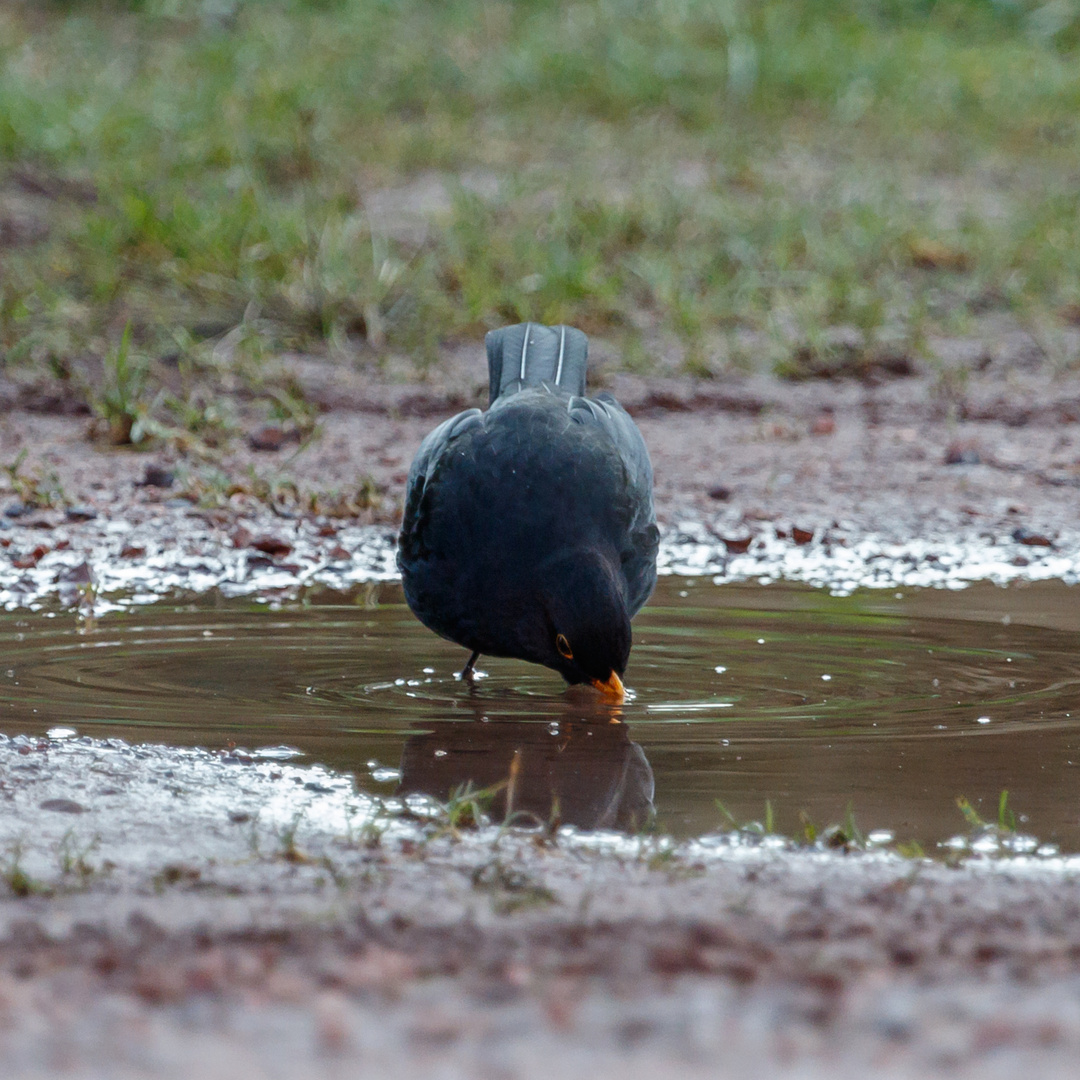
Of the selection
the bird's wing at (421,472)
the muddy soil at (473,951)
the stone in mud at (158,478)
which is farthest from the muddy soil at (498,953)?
the stone in mud at (158,478)

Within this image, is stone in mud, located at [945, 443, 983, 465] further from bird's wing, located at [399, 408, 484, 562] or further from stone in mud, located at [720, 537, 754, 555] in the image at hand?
bird's wing, located at [399, 408, 484, 562]

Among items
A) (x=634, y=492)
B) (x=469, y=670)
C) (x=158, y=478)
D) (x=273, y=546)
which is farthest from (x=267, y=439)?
(x=634, y=492)

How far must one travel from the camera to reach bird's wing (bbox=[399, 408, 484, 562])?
449cm

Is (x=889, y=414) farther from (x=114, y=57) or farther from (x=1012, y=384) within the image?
(x=114, y=57)

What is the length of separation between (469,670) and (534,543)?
0.65 meters

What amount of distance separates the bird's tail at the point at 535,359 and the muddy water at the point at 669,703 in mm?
752

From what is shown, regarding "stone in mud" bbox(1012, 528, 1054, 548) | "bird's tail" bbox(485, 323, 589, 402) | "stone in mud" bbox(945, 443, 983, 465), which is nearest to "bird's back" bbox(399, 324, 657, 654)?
"bird's tail" bbox(485, 323, 589, 402)

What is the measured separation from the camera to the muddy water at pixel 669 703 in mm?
3566

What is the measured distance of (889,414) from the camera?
25.9 ft

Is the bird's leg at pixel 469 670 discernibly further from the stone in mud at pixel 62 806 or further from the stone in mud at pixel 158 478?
the stone in mud at pixel 158 478

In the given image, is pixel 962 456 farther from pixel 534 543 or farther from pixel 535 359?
pixel 534 543

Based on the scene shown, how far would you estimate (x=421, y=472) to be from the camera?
15.8 feet

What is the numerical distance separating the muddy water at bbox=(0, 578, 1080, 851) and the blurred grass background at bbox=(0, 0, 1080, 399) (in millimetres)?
3235

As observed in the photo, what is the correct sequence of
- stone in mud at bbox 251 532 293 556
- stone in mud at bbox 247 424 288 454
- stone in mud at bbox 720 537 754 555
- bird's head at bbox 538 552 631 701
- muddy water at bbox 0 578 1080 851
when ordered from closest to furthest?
muddy water at bbox 0 578 1080 851 → bird's head at bbox 538 552 631 701 → stone in mud at bbox 251 532 293 556 → stone in mud at bbox 720 537 754 555 → stone in mud at bbox 247 424 288 454
